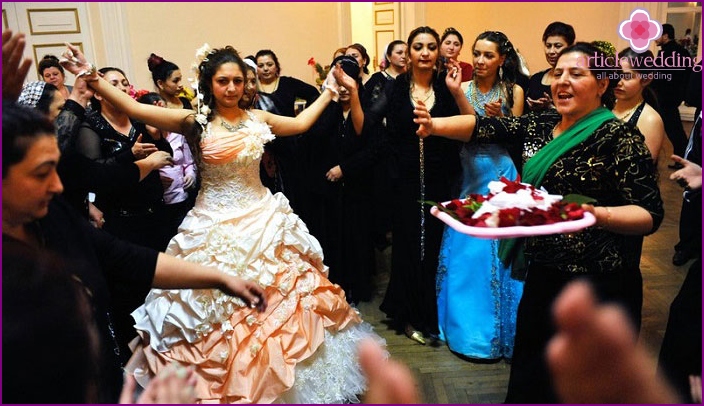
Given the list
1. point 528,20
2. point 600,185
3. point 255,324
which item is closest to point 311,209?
point 255,324

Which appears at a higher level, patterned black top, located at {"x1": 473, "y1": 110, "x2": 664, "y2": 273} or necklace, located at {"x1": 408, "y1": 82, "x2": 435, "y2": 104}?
necklace, located at {"x1": 408, "y1": 82, "x2": 435, "y2": 104}

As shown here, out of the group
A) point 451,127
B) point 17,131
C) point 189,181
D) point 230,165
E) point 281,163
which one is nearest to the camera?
point 17,131

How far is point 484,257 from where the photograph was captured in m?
2.87

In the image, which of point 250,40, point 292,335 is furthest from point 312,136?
point 250,40

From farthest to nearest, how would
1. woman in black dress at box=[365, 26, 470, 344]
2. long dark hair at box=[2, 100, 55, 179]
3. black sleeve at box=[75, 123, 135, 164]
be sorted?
woman in black dress at box=[365, 26, 470, 344] < black sleeve at box=[75, 123, 135, 164] < long dark hair at box=[2, 100, 55, 179]

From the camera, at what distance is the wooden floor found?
2.66 metres

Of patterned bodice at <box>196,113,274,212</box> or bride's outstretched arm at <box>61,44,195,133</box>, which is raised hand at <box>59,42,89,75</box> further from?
patterned bodice at <box>196,113,274,212</box>

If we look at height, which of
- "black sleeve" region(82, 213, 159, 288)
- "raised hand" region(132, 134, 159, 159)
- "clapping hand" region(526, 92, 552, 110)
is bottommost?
"black sleeve" region(82, 213, 159, 288)

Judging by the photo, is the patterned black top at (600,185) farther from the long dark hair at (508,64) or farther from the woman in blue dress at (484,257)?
the long dark hair at (508,64)

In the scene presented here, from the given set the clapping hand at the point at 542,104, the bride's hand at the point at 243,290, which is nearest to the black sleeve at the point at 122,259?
the bride's hand at the point at 243,290

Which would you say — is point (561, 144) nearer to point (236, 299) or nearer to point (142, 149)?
point (236, 299)

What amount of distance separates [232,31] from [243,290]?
17.0 ft

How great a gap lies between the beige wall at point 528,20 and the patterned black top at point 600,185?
22.0ft

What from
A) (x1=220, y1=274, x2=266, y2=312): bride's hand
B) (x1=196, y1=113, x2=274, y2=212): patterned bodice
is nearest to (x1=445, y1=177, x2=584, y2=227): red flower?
(x1=220, y1=274, x2=266, y2=312): bride's hand
